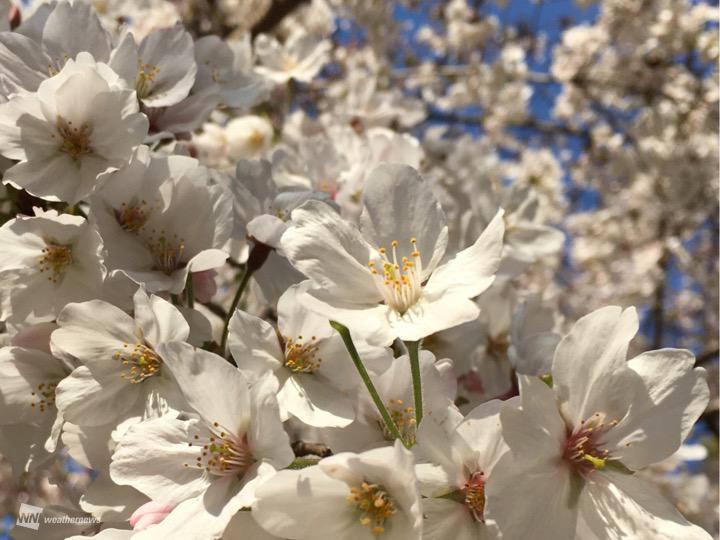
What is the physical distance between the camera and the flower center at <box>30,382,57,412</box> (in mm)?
1296

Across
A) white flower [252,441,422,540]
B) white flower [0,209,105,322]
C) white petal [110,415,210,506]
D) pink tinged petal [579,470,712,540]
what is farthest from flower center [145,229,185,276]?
pink tinged petal [579,470,712,540]

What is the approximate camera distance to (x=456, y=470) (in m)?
0.97

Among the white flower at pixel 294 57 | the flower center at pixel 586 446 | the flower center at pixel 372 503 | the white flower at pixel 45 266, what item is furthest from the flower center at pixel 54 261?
the white flower at pixel 294 57

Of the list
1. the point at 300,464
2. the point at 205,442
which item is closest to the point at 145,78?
the point at 205,442

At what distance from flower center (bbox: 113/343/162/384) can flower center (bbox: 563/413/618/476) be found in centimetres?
71

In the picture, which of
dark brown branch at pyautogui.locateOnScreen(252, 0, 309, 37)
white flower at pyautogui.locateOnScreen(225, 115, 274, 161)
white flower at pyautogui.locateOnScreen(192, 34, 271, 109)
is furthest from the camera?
dark brown branch at pyautogui.locateOnScreen(252, 0, 309, 37)

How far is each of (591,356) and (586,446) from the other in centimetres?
14

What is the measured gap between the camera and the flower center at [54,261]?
1.26 meters

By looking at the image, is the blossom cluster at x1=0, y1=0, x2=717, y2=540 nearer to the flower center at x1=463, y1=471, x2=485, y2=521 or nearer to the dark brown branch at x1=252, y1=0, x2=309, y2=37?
the flower center at x1=463, y1=471, x2=485, y2=521

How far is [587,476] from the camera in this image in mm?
1026

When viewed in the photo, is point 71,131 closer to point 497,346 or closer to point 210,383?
point 210,383

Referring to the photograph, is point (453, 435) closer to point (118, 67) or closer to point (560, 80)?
point (118, 67)

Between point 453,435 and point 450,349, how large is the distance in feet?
2.26

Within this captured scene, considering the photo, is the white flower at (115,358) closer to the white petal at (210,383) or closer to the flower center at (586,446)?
the white petal at (210,383)
